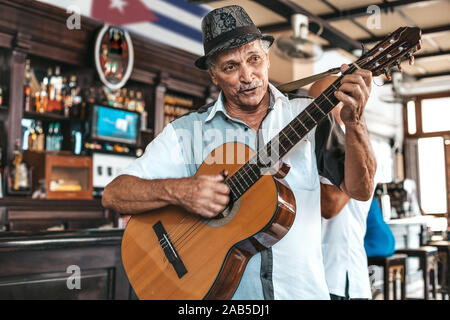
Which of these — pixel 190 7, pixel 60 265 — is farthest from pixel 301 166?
pixel 190 7

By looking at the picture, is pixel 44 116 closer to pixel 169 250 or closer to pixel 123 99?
pixel 123 99

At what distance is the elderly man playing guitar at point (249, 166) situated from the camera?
1.28 metres

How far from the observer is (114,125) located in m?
4.93

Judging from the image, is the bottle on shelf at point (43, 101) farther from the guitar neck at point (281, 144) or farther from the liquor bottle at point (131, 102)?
the guitar neck at point (281, 144)

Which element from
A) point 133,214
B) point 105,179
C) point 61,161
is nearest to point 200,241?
point 133,214

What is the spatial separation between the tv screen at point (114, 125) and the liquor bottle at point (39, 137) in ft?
1.51

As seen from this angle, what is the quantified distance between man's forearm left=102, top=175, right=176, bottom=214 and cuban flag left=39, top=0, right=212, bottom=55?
366cm

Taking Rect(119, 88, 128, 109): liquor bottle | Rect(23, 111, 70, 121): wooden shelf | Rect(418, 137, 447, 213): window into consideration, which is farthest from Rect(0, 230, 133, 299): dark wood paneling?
Rect(418, 137, 447, 213): window

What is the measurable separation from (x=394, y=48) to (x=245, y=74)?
1.39ft

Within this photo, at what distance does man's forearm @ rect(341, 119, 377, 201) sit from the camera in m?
1.24

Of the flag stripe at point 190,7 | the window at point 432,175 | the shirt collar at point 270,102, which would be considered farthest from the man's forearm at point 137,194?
the window at point 432,175

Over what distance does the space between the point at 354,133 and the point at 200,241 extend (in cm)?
50

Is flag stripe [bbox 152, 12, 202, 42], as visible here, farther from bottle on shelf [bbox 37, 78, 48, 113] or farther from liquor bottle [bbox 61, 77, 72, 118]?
bottle on shelf [bbox 37, 78, 48, 113]

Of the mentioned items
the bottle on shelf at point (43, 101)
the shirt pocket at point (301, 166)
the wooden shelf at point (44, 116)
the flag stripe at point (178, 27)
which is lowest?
the shirt pocket at point (301, 166)
